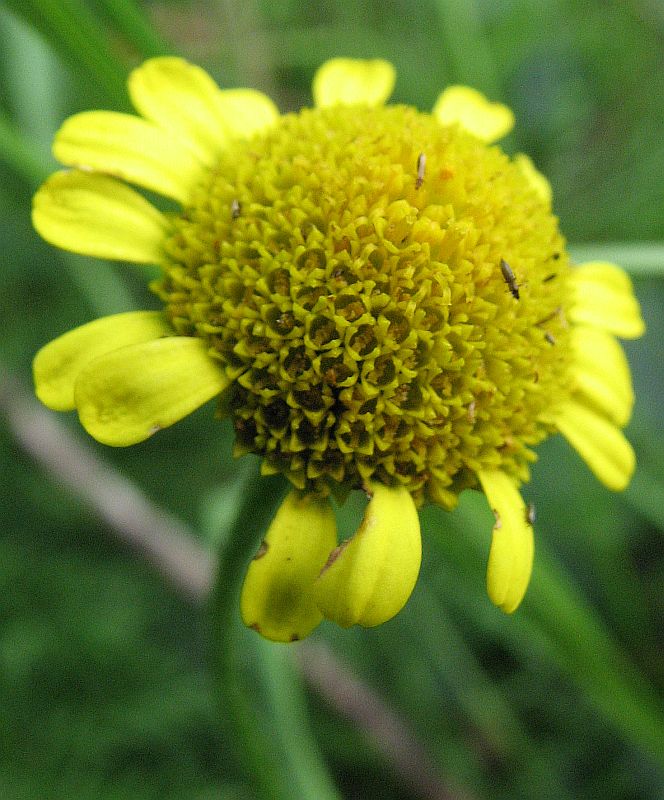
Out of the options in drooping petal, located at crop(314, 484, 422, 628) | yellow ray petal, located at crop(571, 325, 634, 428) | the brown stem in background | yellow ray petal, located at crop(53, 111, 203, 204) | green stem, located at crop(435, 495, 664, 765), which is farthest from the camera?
the brown stem in background

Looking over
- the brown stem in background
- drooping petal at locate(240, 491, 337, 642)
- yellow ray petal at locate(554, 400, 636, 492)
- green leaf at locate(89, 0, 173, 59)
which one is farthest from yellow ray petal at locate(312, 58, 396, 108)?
the brown stem in background

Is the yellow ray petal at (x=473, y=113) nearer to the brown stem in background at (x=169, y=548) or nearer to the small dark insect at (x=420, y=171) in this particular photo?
the small dark insect at (x=420, y=171)

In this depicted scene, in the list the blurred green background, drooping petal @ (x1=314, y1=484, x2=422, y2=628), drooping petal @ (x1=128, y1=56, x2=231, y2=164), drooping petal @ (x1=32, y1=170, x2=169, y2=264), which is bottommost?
the blurred green background

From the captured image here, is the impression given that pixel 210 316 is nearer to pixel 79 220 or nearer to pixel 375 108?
pixel 79 220

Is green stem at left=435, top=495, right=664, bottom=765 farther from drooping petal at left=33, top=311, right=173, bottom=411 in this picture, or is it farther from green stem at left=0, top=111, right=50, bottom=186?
green stem at left=0, top=111, right=50, bottom=186

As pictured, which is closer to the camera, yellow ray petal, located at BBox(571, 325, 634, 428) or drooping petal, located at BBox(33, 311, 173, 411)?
drooping petal, located at BBox(33, 311, 173, 411)

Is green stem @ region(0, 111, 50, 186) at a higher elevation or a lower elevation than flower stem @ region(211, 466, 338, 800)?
higher

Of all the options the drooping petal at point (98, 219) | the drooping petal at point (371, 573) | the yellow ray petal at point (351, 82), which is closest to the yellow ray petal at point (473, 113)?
the yellow ray petal at point (351, 82)


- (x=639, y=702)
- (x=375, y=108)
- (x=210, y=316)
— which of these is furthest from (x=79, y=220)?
(x=639, y=702)
